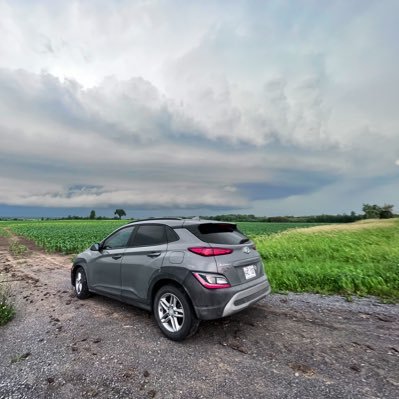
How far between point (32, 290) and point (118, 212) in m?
109

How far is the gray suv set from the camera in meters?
3.89

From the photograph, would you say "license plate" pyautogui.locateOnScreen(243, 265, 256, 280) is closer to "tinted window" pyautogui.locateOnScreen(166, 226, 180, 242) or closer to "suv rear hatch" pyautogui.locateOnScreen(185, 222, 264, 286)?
"suv rear hatch" pyautogui.locateOnScreen(185, 222, 264, 286)

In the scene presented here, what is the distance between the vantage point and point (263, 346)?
12.8ft

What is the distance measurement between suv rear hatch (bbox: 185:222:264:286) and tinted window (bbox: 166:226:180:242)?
23 centimetres

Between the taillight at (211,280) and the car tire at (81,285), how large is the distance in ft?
11.6

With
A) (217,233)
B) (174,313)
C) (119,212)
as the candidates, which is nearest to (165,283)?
(174,313)

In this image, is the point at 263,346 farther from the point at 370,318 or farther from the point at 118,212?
the point at 118,212

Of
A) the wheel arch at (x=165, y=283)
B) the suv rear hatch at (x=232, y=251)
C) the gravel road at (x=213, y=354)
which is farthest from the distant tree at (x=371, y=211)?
the wheel arch at (x=165, y=283)

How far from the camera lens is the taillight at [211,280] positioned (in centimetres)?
386

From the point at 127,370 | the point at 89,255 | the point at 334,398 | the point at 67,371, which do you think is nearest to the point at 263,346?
the point at 334,398

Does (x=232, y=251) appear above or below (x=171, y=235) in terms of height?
below

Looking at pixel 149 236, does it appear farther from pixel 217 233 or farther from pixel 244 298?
pixel 244 298

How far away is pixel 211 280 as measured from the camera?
388 centimetres

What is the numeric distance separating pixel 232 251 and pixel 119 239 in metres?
2.51
